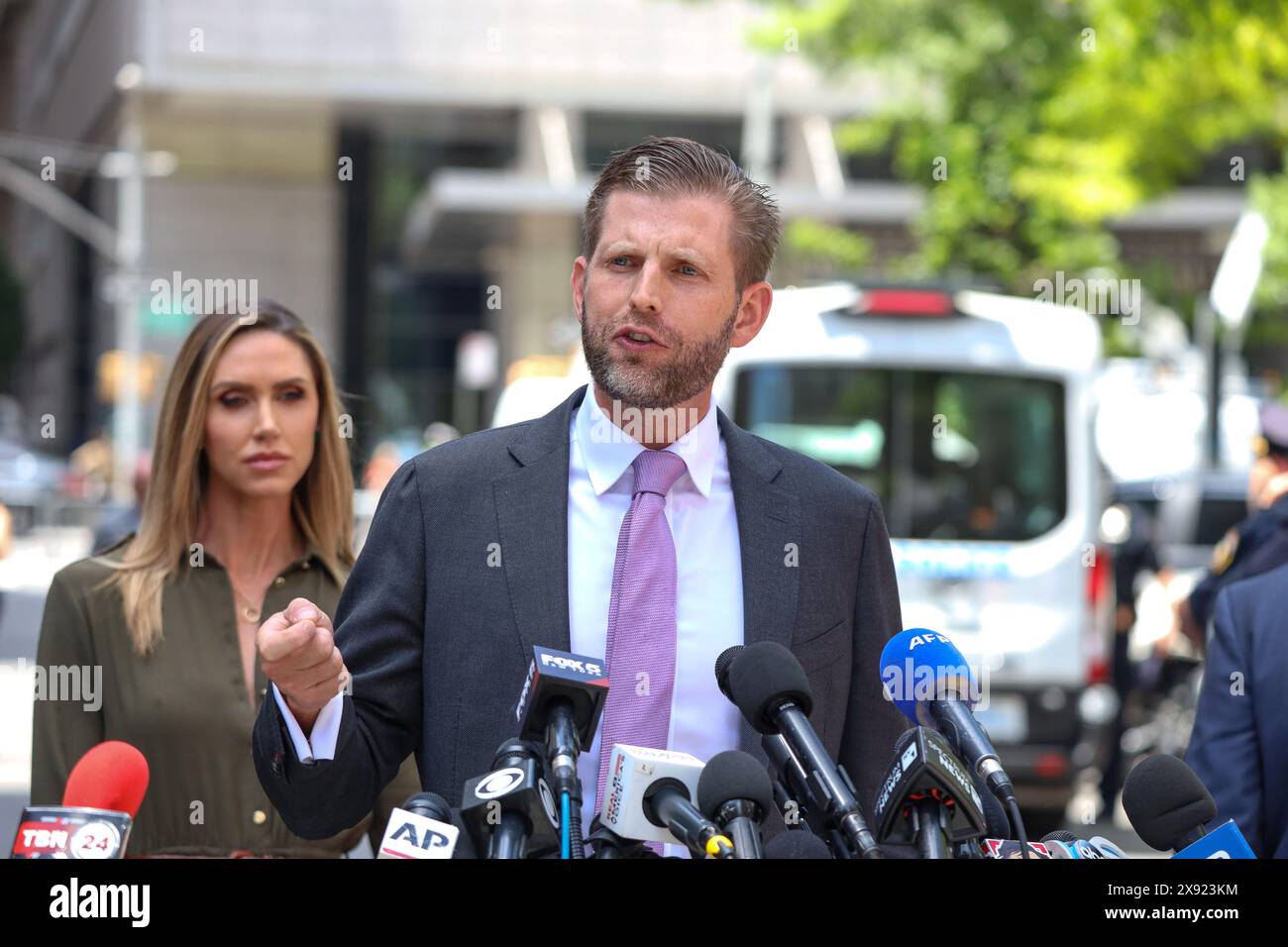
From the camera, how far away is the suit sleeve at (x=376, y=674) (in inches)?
108

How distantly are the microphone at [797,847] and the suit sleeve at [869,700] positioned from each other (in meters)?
0.94

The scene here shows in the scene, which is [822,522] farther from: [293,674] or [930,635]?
[293,674]

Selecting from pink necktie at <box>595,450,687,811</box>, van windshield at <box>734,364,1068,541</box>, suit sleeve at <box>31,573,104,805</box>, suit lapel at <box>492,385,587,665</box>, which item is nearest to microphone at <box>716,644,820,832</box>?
pink necktie at <box>595,450,687,811</box>

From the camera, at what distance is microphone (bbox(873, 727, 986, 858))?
204 cm

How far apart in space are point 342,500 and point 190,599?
43 cm

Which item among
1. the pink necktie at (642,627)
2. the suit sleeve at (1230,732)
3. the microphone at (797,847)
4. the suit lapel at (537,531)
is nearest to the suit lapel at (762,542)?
the pink necktie at (642,627)

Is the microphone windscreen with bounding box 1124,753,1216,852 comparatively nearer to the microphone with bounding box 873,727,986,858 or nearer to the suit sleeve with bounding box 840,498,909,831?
the microphone with bounding box 873,727,986,858

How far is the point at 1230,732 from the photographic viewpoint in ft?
11.5

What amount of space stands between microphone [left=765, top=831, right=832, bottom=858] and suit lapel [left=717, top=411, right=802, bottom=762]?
2.37 ft

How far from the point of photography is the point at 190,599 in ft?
13.4

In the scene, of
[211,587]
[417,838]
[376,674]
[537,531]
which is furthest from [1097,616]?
[417,838]

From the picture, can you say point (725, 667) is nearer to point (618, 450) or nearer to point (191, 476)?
point (618, 450)

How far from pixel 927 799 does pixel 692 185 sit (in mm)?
1096
